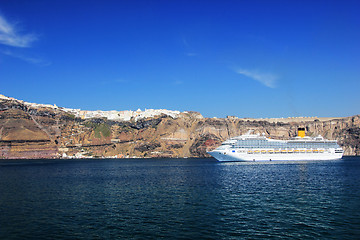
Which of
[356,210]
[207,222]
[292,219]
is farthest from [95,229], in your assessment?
[356,210]

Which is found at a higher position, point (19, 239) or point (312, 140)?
point (312, 140)

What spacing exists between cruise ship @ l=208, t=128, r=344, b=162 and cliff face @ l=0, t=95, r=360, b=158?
70315 millimetres

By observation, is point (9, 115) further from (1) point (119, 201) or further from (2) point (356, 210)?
(2) point (356, 210)

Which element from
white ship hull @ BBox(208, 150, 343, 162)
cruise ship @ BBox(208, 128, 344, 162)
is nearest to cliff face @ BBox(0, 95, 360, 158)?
cruise ship @ BBox(208, 128, 344, 162)

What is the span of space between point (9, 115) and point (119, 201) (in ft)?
537

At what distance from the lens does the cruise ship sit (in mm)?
96188

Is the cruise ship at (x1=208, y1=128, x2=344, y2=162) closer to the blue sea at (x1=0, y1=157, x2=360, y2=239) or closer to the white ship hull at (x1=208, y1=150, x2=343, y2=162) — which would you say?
the white ship hull at (x1=208, y1=150, x2=343, y2=162)

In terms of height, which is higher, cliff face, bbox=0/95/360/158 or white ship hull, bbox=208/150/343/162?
cliff face, bbox=0/95/360/158

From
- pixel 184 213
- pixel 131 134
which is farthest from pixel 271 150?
pixel 131 134

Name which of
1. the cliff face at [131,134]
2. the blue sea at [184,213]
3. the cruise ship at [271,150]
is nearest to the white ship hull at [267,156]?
the cruise ship at [271,150]

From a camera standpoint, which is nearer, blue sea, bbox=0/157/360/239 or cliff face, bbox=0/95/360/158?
blue sea, bbox=0/157/360/239

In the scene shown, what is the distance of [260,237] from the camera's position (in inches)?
739

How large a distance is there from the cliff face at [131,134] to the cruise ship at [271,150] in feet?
231

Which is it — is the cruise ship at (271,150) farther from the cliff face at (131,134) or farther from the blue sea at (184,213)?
the cliff face at (131,134)
